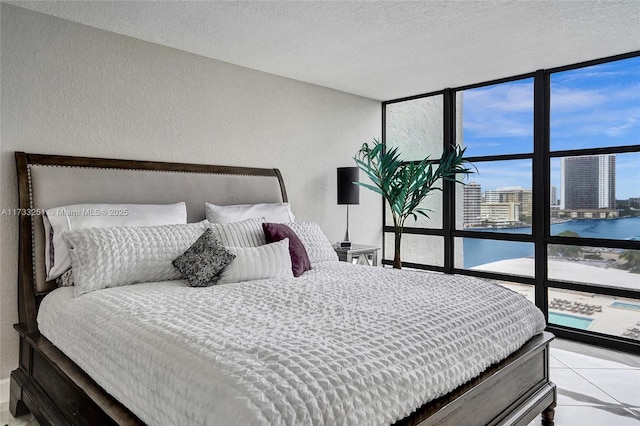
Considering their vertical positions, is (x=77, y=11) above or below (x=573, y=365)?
above

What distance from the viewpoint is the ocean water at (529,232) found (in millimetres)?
3559

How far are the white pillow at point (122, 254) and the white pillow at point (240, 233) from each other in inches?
11.0

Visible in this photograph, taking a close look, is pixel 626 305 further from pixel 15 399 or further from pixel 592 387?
pixel 15 399

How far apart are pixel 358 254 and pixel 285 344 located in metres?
2.79

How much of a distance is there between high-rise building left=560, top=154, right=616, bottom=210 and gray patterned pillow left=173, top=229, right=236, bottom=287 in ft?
→ 10.2

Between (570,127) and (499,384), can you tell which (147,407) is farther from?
(570,127)

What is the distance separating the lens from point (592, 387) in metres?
2.80

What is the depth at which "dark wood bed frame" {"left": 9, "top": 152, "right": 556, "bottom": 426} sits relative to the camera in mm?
1543

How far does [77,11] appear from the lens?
106 inches

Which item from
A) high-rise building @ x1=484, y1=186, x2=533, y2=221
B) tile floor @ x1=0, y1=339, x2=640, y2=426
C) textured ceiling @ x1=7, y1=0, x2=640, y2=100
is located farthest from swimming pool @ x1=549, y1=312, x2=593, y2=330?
textured ceiling @ x1=7, y1=0, x2=640, y2=100

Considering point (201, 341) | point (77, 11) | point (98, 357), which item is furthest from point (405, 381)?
point (77, 11)

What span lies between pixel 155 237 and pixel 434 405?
1.79 m

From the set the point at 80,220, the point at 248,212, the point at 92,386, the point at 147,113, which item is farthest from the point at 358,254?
the point at 92,386

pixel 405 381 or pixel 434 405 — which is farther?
pixel 434 405
